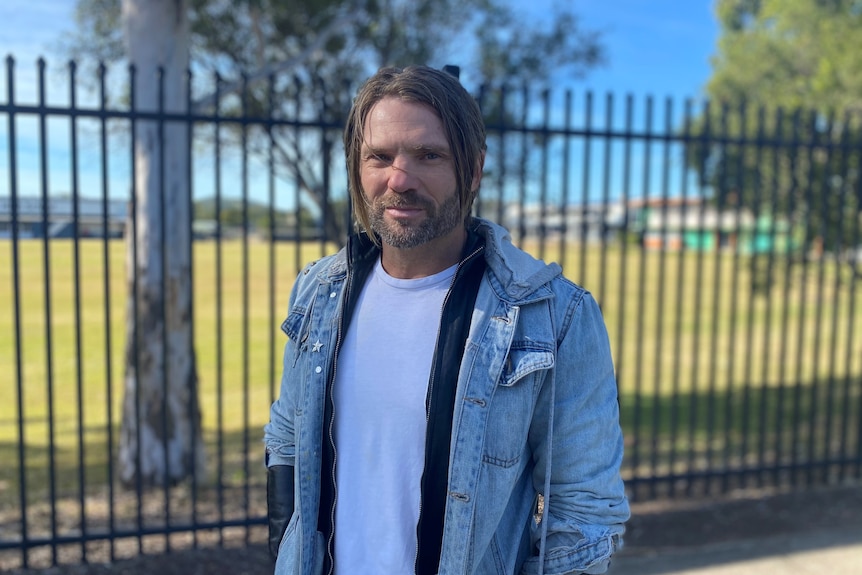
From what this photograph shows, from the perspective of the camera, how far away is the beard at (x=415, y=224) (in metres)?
1.62

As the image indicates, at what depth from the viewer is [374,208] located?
166cm

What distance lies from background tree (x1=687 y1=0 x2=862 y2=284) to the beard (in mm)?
2818

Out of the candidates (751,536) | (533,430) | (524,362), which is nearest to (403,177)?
(524,362)

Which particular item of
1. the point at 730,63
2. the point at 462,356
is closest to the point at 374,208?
the point at 462,356

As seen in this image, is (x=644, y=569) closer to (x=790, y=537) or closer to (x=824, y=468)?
(x=790, y=537)

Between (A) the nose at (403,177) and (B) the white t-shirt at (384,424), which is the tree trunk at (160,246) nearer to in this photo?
(B) the white t-shirt at (384,424)

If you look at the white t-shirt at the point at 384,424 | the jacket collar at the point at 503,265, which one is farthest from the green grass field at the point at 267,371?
the white t-shirt at the point at 384,424

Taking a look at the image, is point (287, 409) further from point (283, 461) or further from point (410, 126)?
point (410, 126)

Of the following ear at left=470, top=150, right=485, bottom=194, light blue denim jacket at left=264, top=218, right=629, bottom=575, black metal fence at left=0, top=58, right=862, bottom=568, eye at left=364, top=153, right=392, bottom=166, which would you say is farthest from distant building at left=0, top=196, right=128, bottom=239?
light blue denim jacket at left=264, top=218, right=629, bottom=575

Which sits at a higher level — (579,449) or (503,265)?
(503,265)

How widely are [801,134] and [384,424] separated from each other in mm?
5804

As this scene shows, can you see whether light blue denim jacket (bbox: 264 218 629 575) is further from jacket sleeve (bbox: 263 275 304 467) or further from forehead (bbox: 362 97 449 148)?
jacket sleeve (bbox: 263 275 304 467)

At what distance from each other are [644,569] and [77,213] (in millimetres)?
3531

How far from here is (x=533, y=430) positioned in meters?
1.63
